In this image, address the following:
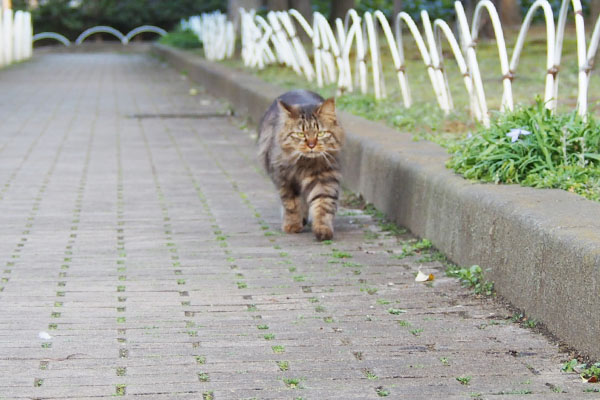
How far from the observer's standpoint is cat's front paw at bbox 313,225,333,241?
6160 millimetres

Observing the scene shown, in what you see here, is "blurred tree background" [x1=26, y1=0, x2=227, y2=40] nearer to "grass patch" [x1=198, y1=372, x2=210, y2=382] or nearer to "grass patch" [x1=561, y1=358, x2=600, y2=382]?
"grass patch" [x1=198, y1=372, x2=210, y2=382]

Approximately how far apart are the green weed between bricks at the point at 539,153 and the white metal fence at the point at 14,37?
20.2 metres

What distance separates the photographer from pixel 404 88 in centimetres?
918

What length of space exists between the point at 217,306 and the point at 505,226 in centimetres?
143

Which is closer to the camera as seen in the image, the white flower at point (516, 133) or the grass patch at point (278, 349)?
the grass patch at point (278, 349)

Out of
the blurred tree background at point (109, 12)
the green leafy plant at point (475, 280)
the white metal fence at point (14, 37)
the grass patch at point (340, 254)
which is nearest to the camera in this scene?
the green leafy plant at point (475, 280)

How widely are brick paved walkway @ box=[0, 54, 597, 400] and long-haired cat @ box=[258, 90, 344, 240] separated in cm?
18

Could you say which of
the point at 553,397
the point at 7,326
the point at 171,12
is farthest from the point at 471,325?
the point at 171,12

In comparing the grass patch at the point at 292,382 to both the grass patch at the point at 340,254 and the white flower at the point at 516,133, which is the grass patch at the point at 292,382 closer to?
the grass patch at the point at 340,254

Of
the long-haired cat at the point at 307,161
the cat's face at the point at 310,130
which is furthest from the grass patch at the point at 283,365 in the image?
the cat's face at the point at 310,130

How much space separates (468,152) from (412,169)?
1.71 ft

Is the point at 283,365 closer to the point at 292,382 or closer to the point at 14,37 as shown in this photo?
the point at 292,382

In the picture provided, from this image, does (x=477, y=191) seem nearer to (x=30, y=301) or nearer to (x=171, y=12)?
(x=30, y=301)

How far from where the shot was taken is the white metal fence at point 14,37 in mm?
24391
